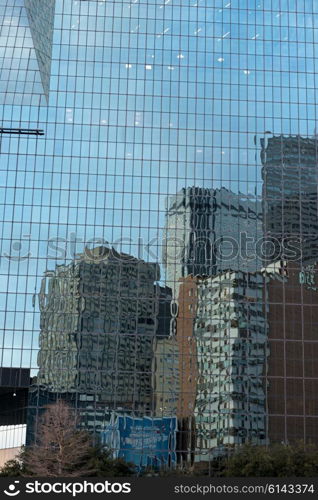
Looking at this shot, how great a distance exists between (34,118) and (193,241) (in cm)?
2352

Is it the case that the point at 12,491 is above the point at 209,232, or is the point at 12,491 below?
below

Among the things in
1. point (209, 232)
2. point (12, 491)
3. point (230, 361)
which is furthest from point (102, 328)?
point (12, 491)

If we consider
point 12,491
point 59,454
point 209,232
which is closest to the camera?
point 12,491

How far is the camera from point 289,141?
8569 centimetres

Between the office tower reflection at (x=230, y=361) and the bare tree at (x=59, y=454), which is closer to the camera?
the bare tree at (x=59, y=454)

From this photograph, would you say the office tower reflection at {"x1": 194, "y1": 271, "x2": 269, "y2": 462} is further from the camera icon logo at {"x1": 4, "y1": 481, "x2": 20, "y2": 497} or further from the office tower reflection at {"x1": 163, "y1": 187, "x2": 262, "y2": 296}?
the camera icon logo at {"x1": 4, "y1": 481, "x2": 20, "y2": 497}

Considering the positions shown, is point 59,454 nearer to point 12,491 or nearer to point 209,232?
point 209,232

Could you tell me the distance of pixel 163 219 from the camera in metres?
82.2

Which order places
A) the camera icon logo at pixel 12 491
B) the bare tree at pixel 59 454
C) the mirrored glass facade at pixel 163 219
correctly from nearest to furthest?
the camera icon logo at pixel 12 491 → the bare tree at pixel 59 454 → the mirrored glass facade at pixel 163 219

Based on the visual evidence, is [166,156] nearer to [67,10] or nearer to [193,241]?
[193,241]

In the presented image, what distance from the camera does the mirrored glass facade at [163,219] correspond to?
254ft

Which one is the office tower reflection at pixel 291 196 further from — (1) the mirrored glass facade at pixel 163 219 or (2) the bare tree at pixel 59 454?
(2) the bare tree at pixel 59 454

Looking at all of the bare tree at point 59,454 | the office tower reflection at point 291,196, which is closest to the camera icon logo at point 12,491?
the bare tree at point 59,454

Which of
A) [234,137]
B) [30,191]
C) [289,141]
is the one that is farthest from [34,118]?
[289,141]
